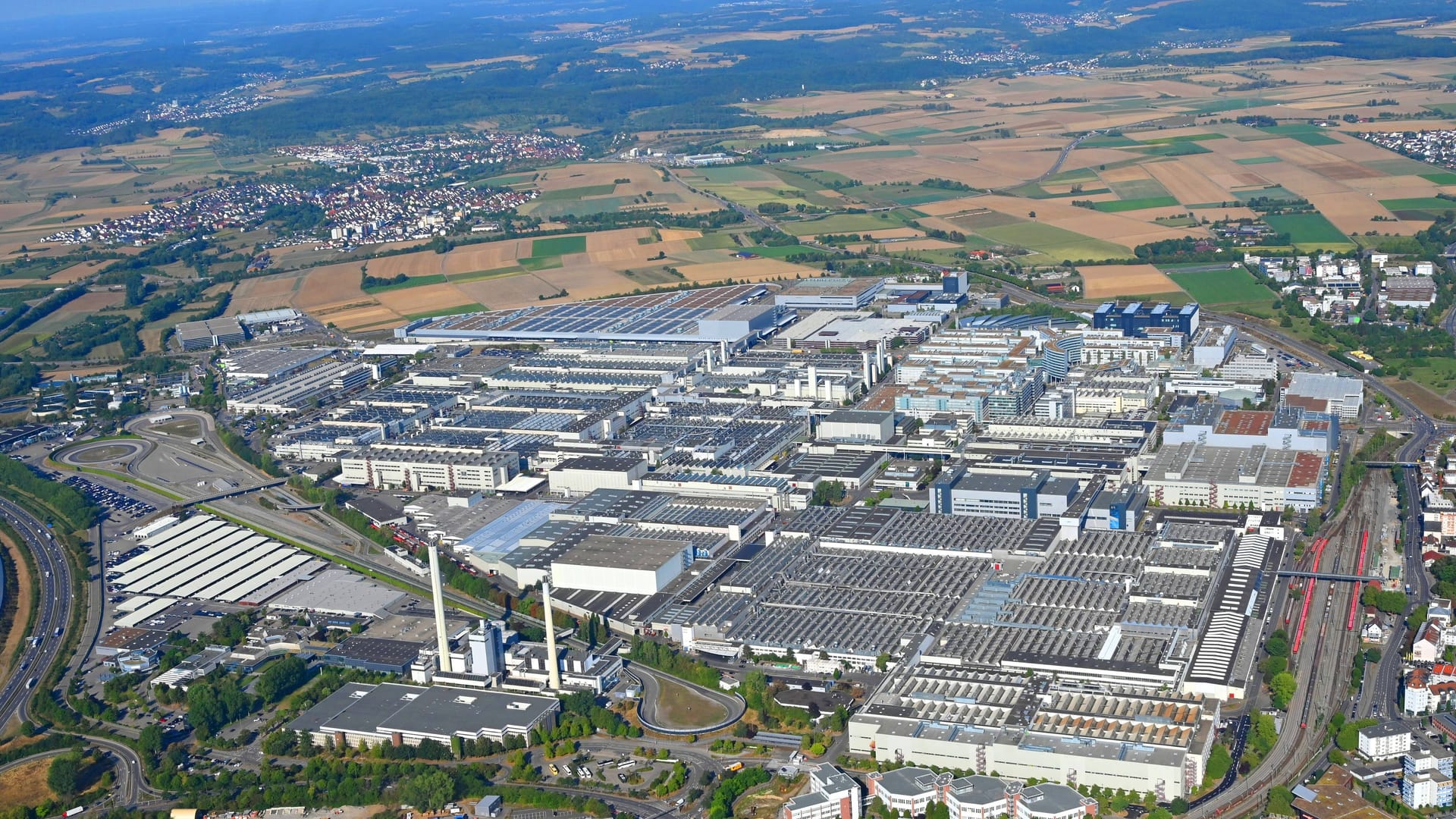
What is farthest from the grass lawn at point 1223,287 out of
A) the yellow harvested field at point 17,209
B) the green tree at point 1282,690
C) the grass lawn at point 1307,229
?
the yellow harvested field at point 17,209

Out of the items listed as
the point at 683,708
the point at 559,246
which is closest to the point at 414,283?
the point at 559,246

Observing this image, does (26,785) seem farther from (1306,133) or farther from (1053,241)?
(1306,133)

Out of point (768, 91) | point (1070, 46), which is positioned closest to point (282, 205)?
point (768, 91)

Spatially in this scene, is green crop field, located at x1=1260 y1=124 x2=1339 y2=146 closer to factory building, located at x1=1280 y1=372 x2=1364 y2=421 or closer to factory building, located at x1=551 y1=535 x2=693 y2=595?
factory building, located at x1=1280 y1=372 x2=1364 y2=421

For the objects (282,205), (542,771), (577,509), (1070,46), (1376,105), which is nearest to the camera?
(542,771)

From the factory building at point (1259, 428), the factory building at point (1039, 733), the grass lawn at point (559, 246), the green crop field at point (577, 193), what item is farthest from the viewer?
the green crop field at point (577, 193)

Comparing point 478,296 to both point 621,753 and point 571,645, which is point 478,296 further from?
point 621,753

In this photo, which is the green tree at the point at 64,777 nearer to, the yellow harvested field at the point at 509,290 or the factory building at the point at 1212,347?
the factory building at the point at 1212,347
